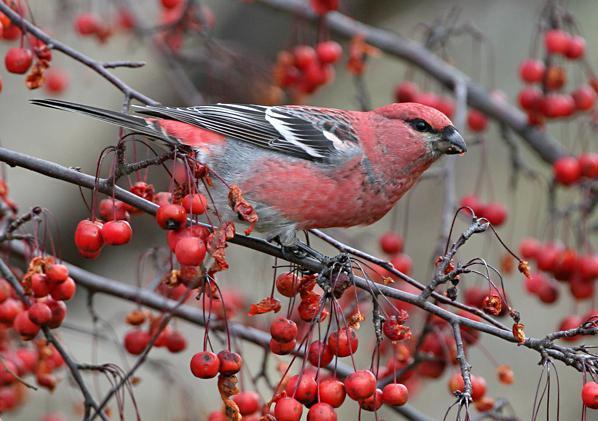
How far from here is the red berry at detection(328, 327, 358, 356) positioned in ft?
7.69

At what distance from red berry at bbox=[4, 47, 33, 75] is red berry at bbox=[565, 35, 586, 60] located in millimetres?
2623

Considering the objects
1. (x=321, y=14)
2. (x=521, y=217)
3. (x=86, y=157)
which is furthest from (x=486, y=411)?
(x=521, y=217)

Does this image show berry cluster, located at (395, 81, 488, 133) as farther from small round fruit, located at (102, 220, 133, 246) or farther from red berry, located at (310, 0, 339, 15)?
small round fruit, located at (102, 220, 133, 246)

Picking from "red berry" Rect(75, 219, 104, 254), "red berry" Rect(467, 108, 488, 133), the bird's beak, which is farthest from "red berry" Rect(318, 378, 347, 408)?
"red berry" Rect(467, 108, 488, 133)

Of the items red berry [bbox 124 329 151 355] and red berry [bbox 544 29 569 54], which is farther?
red berry [bbox 544 29 569 54]

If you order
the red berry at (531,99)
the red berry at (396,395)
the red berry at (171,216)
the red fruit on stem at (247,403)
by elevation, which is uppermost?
the red berry at (531,99)

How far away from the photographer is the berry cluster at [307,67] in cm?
439

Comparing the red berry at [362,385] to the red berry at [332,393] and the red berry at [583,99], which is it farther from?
the red berry at [583,99]

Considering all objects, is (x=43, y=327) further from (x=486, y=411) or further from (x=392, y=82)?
(x=392, y=82)

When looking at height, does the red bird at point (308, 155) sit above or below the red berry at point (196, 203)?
above

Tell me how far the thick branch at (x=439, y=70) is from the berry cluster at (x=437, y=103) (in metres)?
0.11

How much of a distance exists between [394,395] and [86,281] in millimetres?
1382

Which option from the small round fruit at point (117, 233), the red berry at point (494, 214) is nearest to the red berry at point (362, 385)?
the small round fruit at point (117, 233)

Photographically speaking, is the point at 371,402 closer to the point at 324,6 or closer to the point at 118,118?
the point at 118,118
